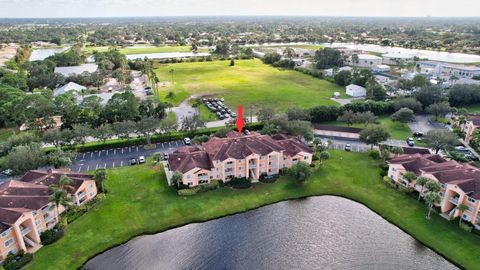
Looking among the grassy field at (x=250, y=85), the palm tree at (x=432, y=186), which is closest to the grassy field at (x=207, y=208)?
the palm tree at (x=432, y=186)

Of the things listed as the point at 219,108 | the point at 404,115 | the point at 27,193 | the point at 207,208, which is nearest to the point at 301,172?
the point at 207,208

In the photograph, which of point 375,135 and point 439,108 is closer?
point 375,135

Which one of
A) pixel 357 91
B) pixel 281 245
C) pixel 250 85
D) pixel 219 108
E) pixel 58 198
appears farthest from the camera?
pixel 250 85

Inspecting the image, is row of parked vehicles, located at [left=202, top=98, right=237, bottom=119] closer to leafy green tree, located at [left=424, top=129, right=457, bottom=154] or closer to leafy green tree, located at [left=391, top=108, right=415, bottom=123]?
leafy green tree, located at [left=391, top=108, right=415, bottom=123]

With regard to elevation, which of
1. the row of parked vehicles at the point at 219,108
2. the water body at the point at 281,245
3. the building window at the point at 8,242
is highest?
the row of parked vehicles at the point at 219,108

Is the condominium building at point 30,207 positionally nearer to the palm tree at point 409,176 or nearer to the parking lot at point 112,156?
the parking lot at point 112,156

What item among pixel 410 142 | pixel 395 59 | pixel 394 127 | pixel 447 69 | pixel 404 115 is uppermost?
pixel 395 59

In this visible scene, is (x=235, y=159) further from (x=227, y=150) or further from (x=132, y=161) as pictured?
(x=132, y=161)
